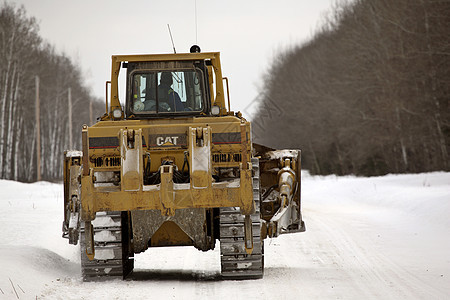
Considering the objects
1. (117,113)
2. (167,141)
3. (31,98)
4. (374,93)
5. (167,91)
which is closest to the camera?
(167,141)

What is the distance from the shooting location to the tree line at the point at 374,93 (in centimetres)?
3412

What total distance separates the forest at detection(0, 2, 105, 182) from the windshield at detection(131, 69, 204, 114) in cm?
3520

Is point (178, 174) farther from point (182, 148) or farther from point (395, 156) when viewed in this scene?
point (395, 156)

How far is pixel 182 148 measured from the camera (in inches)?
339

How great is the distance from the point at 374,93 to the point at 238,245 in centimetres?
3604

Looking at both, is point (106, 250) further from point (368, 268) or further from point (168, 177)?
point (368, 268)

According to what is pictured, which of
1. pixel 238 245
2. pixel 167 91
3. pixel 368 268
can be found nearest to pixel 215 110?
pixel 167 91

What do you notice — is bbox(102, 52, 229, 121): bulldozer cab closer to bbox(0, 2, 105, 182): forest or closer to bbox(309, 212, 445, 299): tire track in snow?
bbox(309, 212, 445, 299): tire track in snow

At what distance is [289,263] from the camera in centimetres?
1073

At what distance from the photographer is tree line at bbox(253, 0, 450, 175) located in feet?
112

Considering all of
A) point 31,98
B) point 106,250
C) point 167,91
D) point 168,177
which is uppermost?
point 31,98

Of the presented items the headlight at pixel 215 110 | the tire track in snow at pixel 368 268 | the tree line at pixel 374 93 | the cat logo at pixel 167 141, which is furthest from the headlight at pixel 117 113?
the tree line at pixel 374 93

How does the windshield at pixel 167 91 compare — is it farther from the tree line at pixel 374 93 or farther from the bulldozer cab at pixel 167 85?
the tree line at pixel 374 93

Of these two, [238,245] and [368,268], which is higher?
[238,245]
